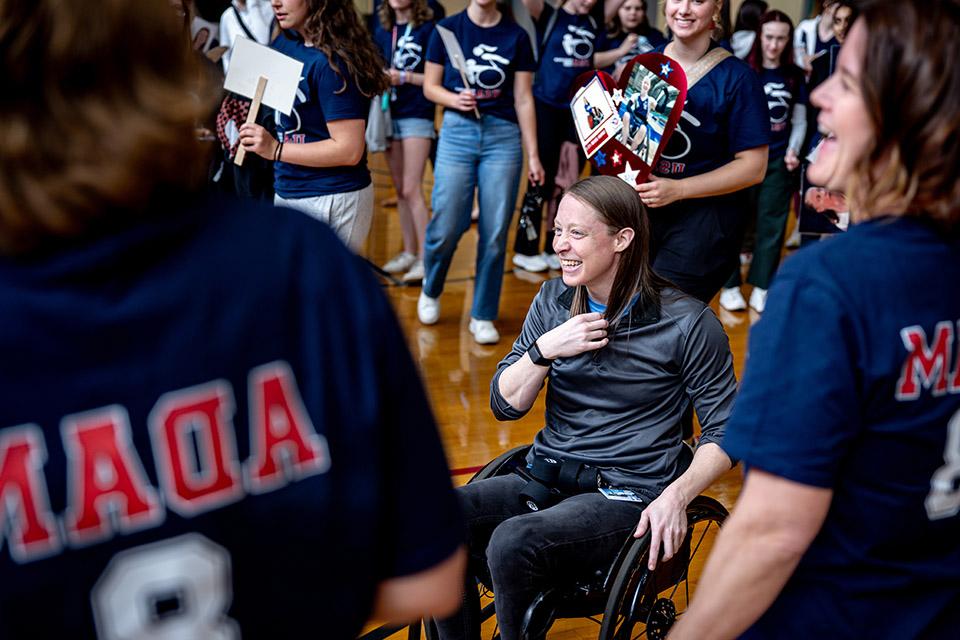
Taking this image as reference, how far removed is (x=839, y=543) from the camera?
107 cm


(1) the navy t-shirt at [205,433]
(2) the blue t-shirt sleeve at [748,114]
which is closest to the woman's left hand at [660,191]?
(2) the blue t-shirt sleeve at [748,114]

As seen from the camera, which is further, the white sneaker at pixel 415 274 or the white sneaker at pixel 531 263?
the white sneaker at pixel 531 263

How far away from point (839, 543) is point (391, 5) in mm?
4456

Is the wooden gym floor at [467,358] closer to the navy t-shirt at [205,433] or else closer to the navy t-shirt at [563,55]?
the navy t-shirt at [563,55]

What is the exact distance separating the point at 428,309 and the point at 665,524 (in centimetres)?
278

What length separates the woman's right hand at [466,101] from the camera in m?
4.05

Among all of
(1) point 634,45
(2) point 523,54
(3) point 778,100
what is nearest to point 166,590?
(2) point 523,54

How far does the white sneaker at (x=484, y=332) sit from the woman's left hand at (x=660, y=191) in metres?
1.79

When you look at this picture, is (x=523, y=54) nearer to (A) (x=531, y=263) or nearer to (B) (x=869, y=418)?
(A) (x=531, y=263)

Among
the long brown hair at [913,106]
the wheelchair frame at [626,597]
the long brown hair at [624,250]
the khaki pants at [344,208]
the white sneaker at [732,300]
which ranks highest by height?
the long brown hair at [913,106]

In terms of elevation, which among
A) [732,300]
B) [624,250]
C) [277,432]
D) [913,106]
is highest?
[913,106]

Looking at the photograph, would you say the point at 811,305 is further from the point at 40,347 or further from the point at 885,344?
the point at 40,347

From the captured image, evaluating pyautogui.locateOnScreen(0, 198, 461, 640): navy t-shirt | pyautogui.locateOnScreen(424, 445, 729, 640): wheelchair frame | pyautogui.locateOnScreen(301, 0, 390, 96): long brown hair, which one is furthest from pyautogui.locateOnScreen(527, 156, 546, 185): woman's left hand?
pyautogui.locateOnScreen(0, 198, 461, 640): navy t-shirt

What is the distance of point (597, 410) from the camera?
2.13m
